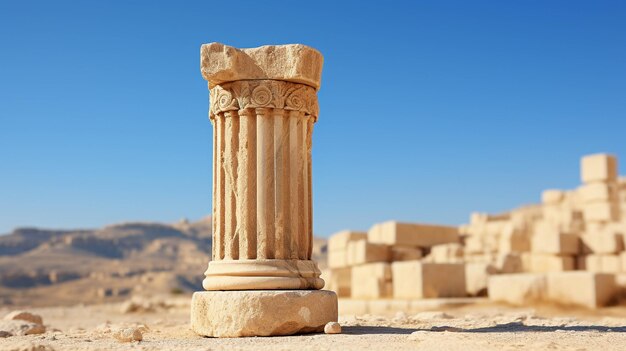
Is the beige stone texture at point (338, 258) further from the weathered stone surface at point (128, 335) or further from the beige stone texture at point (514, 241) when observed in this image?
the weathered stone surface at point (128, 335)

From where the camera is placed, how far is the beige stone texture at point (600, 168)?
60.6 feet

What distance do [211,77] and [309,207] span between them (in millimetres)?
1634

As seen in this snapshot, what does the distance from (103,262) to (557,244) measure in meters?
46.9

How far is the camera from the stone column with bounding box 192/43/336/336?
649cm

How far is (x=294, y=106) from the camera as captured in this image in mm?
6699

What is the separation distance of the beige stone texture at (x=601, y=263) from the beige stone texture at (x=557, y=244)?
0.30 metres

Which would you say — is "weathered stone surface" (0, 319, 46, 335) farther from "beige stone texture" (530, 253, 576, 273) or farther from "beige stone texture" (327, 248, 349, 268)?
"beige stone texture" (530, 253, 576, 273)

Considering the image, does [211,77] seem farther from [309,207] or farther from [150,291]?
[150,291]

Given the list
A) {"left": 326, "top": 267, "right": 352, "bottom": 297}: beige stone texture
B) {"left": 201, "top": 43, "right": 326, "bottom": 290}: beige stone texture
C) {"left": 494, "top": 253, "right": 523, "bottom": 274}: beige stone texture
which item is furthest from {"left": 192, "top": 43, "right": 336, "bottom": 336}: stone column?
{"left": 326, "top": 267, "right": 352, "bottom": 297}: beige stone texture

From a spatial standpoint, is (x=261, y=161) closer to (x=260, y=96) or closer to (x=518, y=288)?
(x=260, y=96)

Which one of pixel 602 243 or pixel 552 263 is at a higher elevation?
pixel 602 243

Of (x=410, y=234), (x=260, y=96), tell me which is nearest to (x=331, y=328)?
(x=260, y=96)

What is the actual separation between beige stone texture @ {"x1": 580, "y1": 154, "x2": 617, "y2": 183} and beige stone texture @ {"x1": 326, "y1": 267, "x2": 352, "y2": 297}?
24.7ft

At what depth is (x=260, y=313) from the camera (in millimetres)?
6035
